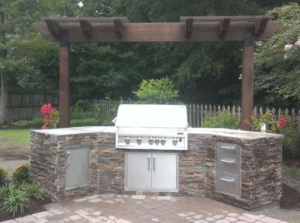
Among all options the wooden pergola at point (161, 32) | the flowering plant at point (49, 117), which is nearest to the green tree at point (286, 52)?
the wooden pergola at point (161, 32)

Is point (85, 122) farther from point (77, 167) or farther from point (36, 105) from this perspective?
point (77, 167)

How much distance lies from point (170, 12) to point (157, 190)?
34.2 ft

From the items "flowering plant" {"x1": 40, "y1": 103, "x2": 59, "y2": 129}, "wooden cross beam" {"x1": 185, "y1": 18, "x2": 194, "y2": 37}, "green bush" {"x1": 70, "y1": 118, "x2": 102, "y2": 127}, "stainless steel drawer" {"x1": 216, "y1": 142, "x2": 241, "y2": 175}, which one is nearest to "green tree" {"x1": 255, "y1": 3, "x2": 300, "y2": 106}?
"wooden cross beam" {"x1": 185, "y1": 18, "x2": 194, "y2": 37}

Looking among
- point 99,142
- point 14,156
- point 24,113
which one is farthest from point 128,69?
point 99,142

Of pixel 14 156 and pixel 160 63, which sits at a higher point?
pixel 160 63

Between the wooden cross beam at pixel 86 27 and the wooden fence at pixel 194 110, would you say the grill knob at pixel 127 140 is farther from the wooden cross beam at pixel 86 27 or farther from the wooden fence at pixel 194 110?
the wooden fence at pixel 194 110

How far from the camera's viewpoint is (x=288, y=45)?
6.08 metres

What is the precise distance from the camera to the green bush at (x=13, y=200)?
4.11 metres

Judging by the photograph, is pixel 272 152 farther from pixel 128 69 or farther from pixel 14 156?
pixel 128 69

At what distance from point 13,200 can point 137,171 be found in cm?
172

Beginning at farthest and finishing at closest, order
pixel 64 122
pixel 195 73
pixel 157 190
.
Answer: pixel 195 73 < pixel 64 122 < pixel 157 190

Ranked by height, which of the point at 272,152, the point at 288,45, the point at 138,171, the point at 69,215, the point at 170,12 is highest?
the point at 170,12

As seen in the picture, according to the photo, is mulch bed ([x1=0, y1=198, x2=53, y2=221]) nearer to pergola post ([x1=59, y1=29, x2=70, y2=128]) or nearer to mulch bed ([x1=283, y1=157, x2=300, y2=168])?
pergola post ([x1=59, y1=29, x2=70, y2=128])

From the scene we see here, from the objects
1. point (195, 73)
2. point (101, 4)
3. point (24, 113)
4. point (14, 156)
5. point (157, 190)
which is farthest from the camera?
point (101, 4)
